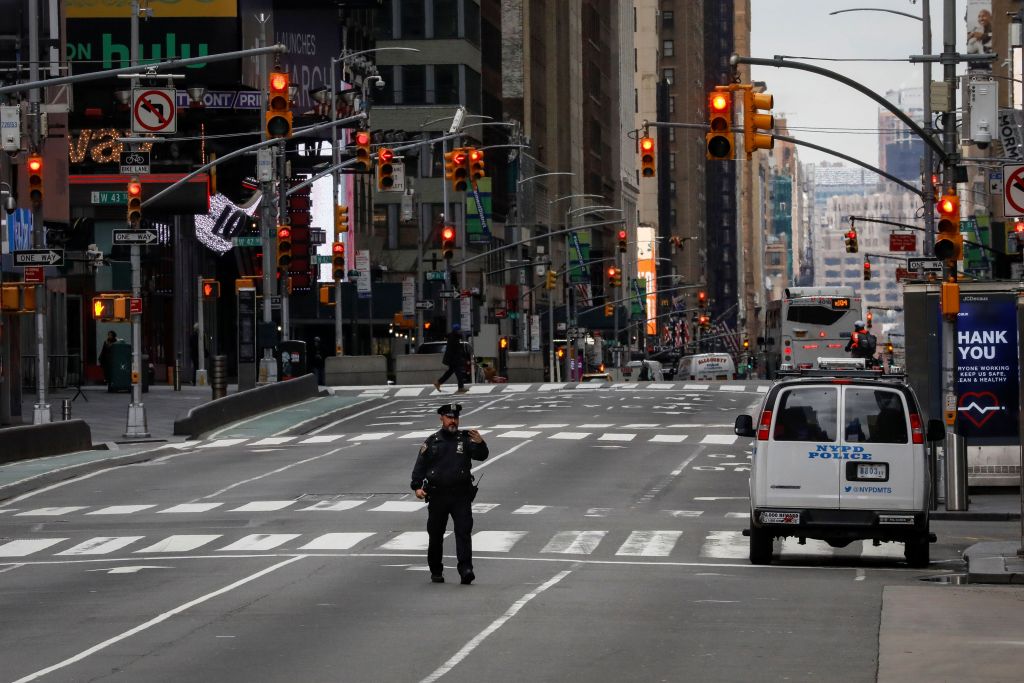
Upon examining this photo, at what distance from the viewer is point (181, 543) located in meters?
23.8

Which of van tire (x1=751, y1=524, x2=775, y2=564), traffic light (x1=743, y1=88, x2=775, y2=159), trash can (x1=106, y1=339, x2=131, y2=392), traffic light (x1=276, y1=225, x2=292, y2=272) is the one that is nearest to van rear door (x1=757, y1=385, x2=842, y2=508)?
van tire (x1=751, y1=524, x2=775, y2=564)

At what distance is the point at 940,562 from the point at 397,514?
8.11 m

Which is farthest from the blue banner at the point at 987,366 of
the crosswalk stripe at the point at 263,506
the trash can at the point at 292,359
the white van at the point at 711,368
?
the white van at the point at 711,368

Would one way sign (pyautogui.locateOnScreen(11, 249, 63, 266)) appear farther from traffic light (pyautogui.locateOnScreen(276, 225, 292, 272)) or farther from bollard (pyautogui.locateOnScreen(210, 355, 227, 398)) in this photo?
traffic light (pyautogui.locateOnScreen(276, 225, 292, 272))

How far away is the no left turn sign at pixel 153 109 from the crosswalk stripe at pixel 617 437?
10.7 metres

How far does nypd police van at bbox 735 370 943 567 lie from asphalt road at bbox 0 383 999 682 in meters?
0.58

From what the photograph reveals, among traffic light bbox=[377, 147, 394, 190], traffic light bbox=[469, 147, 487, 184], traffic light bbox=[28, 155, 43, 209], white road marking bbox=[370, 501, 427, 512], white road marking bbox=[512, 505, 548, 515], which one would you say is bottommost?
white road marking bbox=[512, 505, 548, 515]

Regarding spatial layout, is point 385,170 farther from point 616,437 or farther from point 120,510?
point 120,510

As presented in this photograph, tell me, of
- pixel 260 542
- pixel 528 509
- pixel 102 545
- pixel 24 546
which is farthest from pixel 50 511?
pixel 528 509

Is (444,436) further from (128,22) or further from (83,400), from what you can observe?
(128,22)

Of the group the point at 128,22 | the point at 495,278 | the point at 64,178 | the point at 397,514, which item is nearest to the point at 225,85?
the point at 128,22

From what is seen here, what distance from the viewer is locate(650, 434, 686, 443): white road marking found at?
4031 centimetres

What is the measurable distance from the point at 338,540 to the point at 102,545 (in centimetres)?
284

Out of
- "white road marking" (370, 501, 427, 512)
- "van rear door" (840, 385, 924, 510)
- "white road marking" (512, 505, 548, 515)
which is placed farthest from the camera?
"white road marking" (370, 501, 427, 512)
